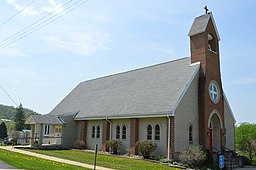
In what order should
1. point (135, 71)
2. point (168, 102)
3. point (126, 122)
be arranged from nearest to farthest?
point (168, 102) < point (126, 122) < point (135, 71)

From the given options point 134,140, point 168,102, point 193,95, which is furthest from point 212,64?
point 134,140

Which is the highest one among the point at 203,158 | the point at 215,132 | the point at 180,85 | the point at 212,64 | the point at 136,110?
the point at 212,64

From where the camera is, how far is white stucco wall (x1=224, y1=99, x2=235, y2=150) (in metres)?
30.9

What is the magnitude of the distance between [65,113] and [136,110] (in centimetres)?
1465

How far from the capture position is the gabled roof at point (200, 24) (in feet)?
93.9

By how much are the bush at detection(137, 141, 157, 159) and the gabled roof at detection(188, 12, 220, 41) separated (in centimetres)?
1135

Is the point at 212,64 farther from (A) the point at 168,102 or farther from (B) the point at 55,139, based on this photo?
(B) the point at 55,139

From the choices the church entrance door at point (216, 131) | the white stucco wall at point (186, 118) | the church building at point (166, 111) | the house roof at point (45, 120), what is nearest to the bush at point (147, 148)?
the church building at point (166, 111)

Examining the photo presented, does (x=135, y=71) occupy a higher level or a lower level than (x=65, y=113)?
higher

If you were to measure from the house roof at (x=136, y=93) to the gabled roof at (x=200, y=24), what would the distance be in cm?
293

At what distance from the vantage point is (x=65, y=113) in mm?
39625

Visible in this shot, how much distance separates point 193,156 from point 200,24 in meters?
12.9

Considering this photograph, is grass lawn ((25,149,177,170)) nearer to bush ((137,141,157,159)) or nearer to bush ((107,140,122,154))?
bush ((137,141,157,159))

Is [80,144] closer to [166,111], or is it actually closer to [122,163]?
[122,163]
